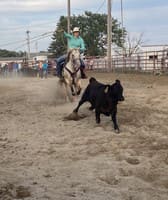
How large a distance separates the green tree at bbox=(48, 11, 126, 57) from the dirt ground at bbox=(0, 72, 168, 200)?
74.3 metres

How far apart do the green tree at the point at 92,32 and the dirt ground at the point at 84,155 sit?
74.3 metres

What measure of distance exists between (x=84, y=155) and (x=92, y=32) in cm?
8062

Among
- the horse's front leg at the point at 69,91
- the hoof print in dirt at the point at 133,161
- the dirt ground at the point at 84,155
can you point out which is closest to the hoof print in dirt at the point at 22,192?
the dirt ground at the point at 84,155

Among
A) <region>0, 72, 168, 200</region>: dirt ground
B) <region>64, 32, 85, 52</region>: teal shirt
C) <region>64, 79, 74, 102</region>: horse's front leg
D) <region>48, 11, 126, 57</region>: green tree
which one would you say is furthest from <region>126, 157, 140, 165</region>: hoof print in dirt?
<region>48, 11, 126, 57</region>: green tree

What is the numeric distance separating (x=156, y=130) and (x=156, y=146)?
1.32m

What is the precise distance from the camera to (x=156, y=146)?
826 centimetres

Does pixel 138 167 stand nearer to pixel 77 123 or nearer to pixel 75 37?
pixel 77 123

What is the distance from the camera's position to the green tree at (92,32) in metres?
86.7

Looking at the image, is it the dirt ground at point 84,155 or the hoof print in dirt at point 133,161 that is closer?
the dirt ground at point 84,155

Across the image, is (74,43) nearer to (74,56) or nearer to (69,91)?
(74,56)

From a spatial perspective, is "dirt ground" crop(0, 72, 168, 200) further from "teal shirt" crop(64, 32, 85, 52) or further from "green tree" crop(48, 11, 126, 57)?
"green tree" crop(48, 11, 126, 57)

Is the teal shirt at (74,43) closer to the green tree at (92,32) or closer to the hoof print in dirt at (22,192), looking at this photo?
the hoof print in dirt at (22,192)

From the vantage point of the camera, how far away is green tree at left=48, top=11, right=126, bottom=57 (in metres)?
86.7

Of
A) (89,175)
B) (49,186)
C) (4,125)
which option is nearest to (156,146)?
(89,175)
